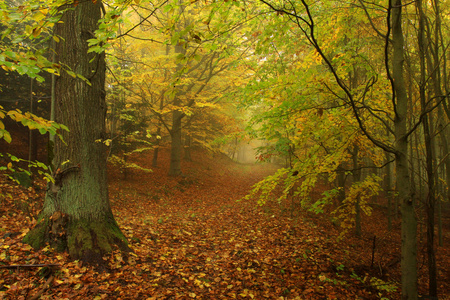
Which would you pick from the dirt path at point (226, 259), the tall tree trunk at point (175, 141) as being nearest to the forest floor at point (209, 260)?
the dirt path at point (226, 259)

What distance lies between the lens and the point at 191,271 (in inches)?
169

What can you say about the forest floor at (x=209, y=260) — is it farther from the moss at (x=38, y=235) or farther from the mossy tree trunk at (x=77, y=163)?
the mossy tree trunk at (x=77, y=163)

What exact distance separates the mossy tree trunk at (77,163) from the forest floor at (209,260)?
0.31m

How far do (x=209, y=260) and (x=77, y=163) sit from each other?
3.25 metres

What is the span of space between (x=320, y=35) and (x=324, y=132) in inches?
89.6

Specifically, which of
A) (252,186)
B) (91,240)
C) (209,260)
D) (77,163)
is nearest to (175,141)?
(209,260)

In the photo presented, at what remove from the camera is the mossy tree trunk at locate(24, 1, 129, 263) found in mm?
3768

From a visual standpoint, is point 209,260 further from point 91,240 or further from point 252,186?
point 91,240

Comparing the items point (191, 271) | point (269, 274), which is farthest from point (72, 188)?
point (269, 274)

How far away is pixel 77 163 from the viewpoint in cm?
395

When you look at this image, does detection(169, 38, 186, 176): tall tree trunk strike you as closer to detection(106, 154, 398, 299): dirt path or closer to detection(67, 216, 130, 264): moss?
detection(106, 154, 398, 299): dirt path

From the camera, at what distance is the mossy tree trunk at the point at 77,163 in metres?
3.77

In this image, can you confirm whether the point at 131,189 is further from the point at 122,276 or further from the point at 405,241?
the point at 405,241

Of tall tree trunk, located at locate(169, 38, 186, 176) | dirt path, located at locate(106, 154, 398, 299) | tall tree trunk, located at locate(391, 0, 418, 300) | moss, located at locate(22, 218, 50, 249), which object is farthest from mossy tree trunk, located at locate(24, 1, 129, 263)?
tall tree trunk, located at locate(169, 38, 186, 176)
